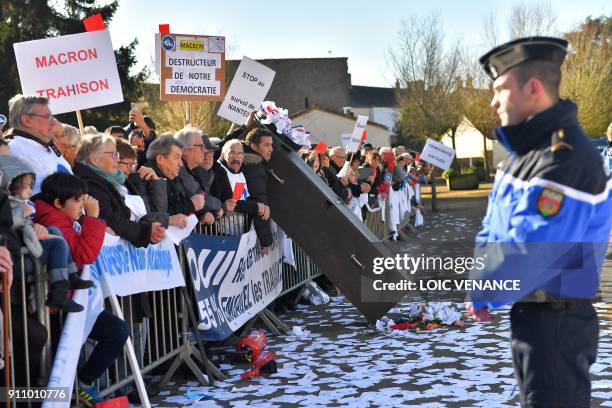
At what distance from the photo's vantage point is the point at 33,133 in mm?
6250

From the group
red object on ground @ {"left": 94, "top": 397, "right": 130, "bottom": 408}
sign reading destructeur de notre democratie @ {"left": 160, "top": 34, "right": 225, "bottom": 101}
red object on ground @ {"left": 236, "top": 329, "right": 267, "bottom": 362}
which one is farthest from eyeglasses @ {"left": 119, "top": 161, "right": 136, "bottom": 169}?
sign reading destructeur de notre democratie @ {"left": 160, "top": 34, "right": 225, "bottom": 101}

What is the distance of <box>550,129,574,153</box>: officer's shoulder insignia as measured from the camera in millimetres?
3670

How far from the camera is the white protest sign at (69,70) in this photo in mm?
8602

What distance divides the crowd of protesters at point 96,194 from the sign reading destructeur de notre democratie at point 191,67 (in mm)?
682

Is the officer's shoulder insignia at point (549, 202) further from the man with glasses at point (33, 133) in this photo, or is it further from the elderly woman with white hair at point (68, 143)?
the elderly woman with white hair at point (68, 143)

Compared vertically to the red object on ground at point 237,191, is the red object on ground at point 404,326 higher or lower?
lower

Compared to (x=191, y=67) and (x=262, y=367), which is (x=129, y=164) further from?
(x=191, y=67)

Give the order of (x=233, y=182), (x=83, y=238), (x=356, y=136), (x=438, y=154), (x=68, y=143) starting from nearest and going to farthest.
A: (x=83, y=238)
(x=68, y=143)
(x=233, y=182)
(x=356, y=136)
(x=438, y=154)

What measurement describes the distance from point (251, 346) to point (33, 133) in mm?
3014

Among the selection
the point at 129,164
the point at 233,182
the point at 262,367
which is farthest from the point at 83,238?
the point at 233,182

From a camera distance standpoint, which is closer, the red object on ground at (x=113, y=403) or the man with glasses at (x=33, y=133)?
the red object on ground at (x=113, y=403)

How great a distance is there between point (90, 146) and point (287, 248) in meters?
4.67

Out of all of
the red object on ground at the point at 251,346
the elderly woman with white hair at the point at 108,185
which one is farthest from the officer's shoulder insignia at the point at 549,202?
the red object on ground at the point at 251,346

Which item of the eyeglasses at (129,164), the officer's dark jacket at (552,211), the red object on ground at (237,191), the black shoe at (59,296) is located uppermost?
the eyeglasses at (129,164)
